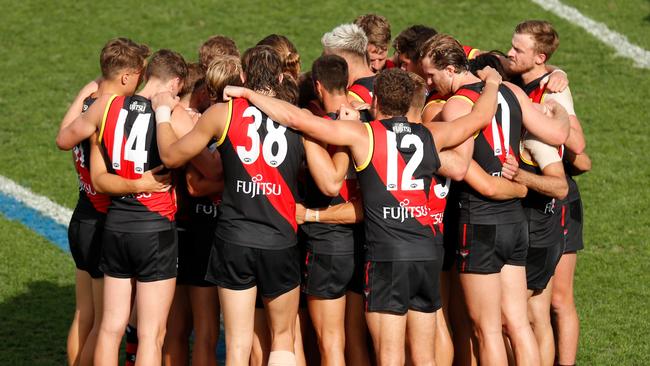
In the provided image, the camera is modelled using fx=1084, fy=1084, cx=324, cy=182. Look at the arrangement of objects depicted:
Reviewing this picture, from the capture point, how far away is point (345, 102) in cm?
798

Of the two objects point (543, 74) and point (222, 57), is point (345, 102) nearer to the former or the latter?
point (222, 57)

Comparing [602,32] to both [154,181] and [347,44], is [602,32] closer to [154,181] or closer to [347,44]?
[347,44]

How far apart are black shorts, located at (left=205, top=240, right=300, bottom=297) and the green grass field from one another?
9.19ft

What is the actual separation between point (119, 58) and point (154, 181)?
0.99 meters

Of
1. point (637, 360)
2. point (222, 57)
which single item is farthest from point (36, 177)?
point (637, 360)

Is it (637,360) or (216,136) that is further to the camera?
(637,360)

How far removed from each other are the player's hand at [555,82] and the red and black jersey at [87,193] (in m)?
3.55

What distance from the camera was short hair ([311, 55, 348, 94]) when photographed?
7.87 meters

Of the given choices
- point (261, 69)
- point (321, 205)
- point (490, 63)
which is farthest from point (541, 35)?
point (261, 69)

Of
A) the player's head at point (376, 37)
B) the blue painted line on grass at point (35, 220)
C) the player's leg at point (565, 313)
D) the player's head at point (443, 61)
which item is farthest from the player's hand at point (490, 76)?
the blue painted line on grass at point (35, 220)

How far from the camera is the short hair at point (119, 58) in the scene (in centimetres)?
811

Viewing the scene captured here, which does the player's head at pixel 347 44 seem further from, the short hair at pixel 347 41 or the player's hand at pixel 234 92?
the player's hand at pixel 234 92

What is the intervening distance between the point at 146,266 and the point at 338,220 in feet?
4.74

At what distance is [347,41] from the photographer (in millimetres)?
8781
